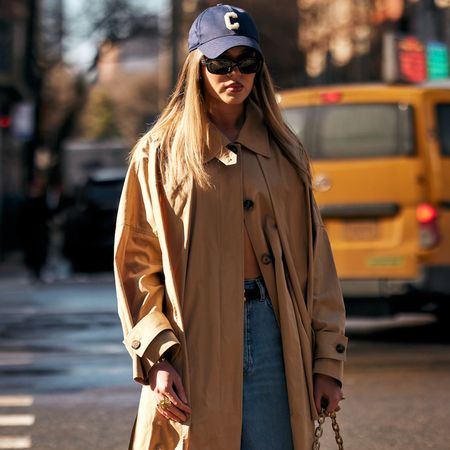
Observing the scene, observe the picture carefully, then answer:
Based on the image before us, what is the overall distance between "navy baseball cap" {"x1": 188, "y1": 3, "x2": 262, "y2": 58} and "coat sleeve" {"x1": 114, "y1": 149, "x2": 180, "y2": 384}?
0.35m

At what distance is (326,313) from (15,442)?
3.92 metres

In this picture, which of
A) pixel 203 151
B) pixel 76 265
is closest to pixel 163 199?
pixel 203 151

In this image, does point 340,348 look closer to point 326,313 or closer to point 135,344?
point 326,313

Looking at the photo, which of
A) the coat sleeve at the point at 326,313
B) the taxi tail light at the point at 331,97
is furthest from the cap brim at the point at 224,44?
the taxi tail light at the point at 331,97

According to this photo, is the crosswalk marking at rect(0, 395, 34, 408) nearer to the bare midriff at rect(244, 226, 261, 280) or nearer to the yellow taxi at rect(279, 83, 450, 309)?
the yellow taxi at rect(279, 83, 450, 309)

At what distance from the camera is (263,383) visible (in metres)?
3.46

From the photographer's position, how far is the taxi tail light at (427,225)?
35.0 feet

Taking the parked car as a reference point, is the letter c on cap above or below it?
above

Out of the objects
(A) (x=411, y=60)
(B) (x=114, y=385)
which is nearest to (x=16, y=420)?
(B) (x=114, y=385)

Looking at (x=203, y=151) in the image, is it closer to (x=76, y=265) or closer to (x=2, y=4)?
(x=76, y=265)

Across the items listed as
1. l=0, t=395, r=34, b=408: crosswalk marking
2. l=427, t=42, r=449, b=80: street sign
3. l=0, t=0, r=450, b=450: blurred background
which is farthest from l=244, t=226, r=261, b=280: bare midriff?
l=427, t=42, r=449, b=80: street sign

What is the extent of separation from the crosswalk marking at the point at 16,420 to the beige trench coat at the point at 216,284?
4.34m

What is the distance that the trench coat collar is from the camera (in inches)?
140

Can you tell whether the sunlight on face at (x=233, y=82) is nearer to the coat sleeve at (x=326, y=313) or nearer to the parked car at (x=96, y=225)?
the coat sleeve at (x=326, y=313)
